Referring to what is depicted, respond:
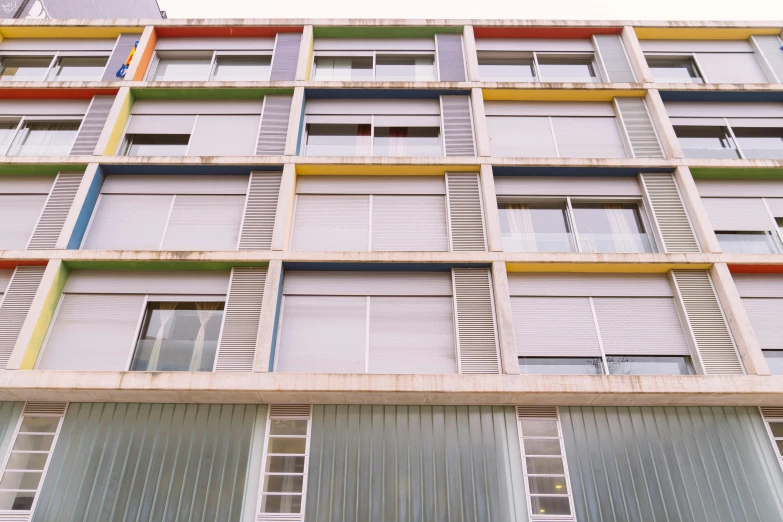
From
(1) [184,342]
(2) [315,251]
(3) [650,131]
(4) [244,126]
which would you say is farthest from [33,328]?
(3) [650,131]

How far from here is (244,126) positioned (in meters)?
14.9

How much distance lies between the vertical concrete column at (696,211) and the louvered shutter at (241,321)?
10.6m

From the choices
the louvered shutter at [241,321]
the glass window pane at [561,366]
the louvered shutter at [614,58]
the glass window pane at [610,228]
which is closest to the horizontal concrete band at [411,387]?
the louvered shutter at [241,321]

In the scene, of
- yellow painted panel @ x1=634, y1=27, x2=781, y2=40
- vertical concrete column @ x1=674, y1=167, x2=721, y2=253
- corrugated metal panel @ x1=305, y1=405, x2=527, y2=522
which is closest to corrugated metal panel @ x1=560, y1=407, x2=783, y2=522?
corrugated metal panel @ x1=305, y1=405, x2=527, y2=522

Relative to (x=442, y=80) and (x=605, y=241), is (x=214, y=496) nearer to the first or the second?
(x=605, y=241)

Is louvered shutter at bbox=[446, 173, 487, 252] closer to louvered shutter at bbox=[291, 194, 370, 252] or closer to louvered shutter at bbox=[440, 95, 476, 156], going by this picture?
louvered shutter at bbox=[440, 95, 476, 156]

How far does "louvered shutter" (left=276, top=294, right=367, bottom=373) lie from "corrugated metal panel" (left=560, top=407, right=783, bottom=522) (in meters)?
4.69

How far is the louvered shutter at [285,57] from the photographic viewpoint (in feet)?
51.3

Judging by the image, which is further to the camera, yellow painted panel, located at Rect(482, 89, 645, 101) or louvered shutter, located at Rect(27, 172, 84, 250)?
yellow painted panel, located at Rect(482, 89, 645, 101)

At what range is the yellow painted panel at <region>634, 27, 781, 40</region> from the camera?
53.7 feet

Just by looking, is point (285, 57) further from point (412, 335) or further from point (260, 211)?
point (412, 335)

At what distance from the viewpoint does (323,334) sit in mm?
11555

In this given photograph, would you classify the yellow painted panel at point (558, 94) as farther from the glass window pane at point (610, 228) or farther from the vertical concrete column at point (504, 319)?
the vertical concrete column at point (504, 319)

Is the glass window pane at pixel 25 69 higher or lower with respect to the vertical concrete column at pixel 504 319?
higher
